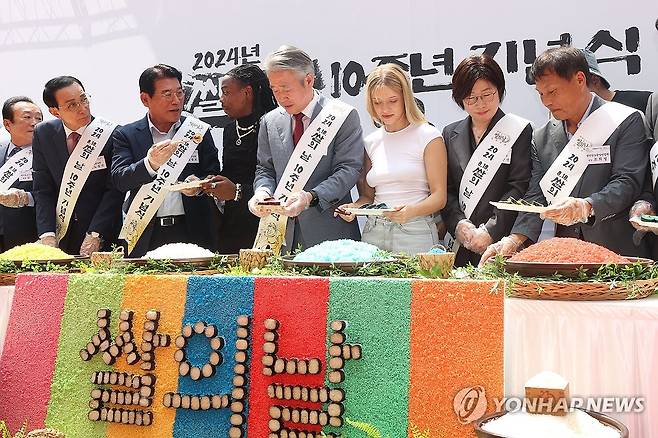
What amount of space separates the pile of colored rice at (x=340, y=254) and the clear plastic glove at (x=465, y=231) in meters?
1.02

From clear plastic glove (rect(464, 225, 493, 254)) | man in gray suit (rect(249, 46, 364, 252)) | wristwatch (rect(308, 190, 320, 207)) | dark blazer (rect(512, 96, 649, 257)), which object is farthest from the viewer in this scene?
man in gray suit (rect(249, 46, 364, 252))

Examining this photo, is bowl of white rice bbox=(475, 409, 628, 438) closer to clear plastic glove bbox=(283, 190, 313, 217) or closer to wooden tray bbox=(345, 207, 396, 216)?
wooden tray bbox=(345, 207, 396, 216)

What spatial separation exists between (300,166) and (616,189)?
1308 mm

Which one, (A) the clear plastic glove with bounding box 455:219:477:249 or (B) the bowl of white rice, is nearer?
(B) the bowl of white rice

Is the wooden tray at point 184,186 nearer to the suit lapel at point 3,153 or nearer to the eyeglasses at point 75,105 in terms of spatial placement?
the eyeglasses at point 75,105

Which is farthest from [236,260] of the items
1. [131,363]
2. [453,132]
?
[453,132]

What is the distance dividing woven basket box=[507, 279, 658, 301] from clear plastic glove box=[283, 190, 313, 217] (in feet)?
4.54

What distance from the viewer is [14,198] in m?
4.02

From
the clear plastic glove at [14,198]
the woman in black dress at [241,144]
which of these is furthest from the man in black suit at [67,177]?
the woman in black dress at [241,144]

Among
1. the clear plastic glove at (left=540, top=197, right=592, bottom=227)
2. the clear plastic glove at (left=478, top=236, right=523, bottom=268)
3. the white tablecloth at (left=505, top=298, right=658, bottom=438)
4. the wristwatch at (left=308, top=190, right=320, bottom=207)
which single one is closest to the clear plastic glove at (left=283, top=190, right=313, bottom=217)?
the wristwatch at (left=308, top=190, right=320, bottom=207)

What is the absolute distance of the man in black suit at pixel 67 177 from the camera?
386cm

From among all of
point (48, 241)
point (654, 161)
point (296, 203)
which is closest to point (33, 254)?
point (296, 203)

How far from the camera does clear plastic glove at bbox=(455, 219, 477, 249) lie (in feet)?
9.68

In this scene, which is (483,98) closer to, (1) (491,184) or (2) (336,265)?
(1) (491,184)
